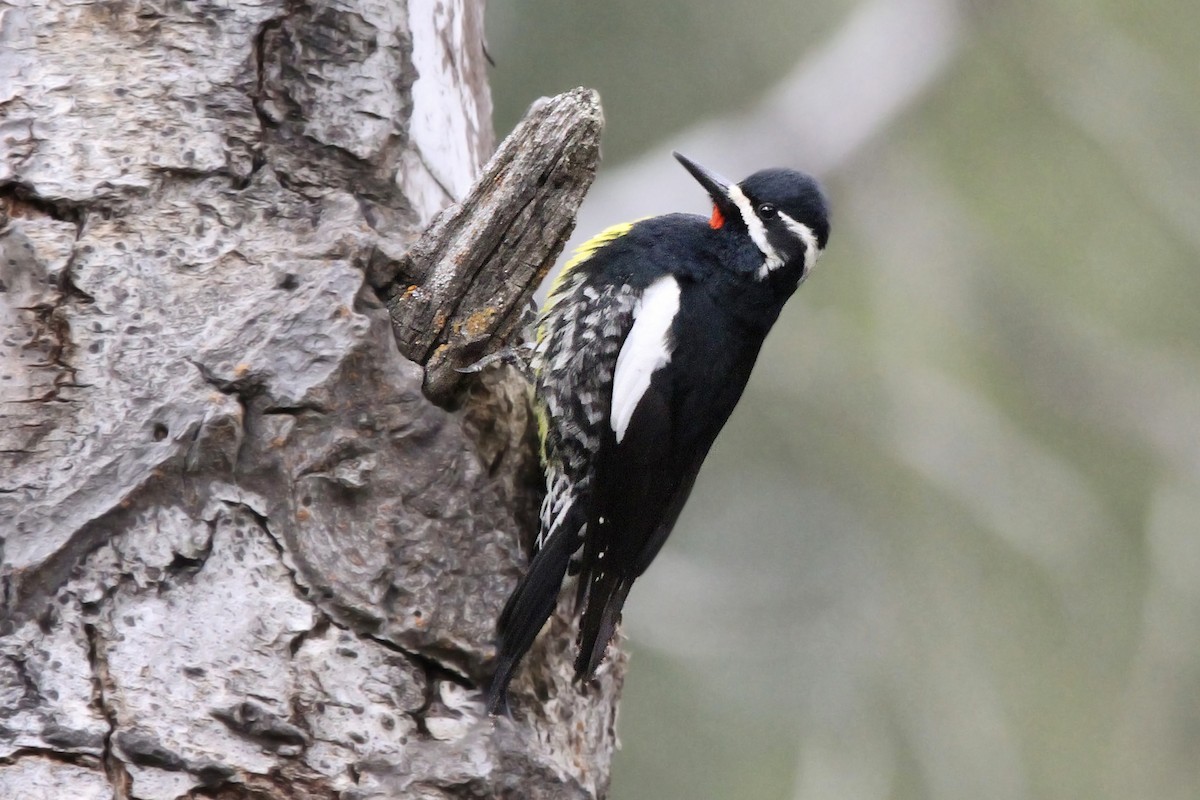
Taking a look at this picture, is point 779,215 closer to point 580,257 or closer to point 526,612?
point 580,257

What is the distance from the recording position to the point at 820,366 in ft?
23.4

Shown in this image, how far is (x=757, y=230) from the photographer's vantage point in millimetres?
3332

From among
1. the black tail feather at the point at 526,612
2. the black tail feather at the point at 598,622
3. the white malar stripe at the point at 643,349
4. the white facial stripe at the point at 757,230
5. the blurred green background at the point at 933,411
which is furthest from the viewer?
the blurred green background at the point at 933,411

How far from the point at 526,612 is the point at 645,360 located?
89 centimetres

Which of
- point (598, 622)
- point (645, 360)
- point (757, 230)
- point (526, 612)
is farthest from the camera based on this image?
point (757, 230)

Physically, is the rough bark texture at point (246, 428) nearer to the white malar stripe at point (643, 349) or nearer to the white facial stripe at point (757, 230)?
the white malar stripe at point (643, 349)

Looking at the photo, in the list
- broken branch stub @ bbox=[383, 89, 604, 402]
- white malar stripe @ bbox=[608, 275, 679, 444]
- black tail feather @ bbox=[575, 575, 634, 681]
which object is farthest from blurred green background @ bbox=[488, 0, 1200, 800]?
broken branch stub @ bbox=[383, 89, 604, 402]

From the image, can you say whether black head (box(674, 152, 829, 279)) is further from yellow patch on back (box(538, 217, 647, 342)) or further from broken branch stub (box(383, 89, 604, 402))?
broken branch stub (box(383, 89, 604, 402))

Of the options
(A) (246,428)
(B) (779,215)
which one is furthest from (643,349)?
(A) (246,428)

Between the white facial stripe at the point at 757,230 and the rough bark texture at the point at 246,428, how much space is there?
1019 mm

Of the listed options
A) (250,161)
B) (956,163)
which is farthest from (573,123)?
(956,163)

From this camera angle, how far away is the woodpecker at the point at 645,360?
2781 mm

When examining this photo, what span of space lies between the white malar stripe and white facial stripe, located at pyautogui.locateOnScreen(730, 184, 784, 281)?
0.25m

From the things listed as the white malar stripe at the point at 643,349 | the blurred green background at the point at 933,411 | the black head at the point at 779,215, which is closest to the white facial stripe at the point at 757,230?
the black head at the point at 779,215
